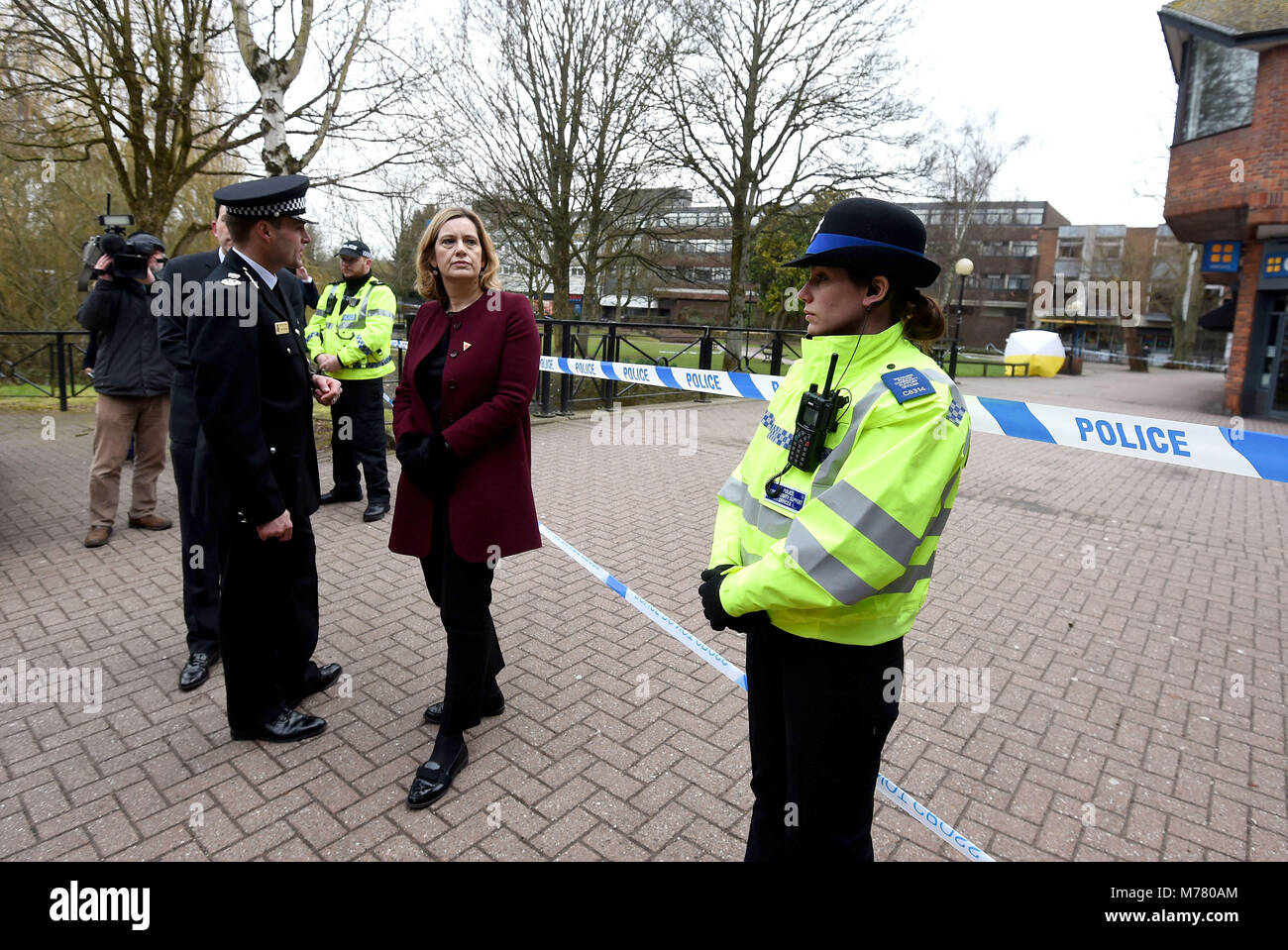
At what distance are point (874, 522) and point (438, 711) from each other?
2.40m

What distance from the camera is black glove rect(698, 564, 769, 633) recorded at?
70.3 inches

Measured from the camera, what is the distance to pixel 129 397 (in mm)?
5234

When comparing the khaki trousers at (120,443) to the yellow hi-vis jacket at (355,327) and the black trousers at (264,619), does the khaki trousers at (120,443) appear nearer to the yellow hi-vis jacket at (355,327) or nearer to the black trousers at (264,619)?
the yellow hi-vis jacket at (355,327)

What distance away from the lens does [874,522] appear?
5.12ft

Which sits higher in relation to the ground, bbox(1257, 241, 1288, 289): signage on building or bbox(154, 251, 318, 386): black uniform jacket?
bbox(1257, 241, 1288, 289): signage on building

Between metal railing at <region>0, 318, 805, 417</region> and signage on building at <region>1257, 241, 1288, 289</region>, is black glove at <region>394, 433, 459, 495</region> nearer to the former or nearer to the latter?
metal railing at <region>0, 318, 805, 417</region>

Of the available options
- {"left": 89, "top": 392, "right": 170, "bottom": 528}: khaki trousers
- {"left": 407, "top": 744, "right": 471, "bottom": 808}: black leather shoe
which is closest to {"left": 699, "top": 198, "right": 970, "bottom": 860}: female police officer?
{"left": 407, "top": 744, "right": 471, "bottom": 808}: black leather shoe

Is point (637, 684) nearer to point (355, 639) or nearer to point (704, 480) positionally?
point (355, 639)

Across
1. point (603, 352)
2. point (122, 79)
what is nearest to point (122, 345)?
point (603, 352)

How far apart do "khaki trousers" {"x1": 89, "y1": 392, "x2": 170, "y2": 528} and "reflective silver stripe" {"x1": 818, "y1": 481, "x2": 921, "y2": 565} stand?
527cm

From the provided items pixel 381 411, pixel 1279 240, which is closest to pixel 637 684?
pixel 381 411

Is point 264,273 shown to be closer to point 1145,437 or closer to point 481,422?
point 481,422

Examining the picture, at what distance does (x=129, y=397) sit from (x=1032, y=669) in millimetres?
6130
